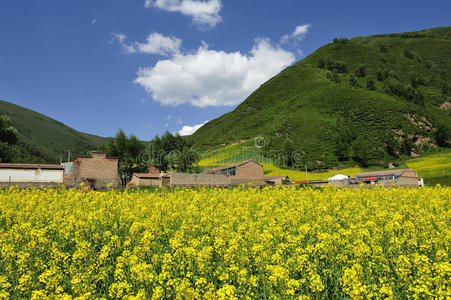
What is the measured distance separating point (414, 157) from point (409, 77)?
85720 mm

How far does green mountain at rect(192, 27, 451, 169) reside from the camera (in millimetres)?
100125

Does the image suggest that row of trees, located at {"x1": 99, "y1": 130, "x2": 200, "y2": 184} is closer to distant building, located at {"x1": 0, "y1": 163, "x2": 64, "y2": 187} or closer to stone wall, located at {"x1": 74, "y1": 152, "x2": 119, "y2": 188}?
stone wall, located at {"x1": 74, "y1": 152, "x2": 119, "y2": 188}

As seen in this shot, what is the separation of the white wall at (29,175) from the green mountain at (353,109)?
249 feet

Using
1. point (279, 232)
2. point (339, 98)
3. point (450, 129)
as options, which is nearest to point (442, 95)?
point (450, 129)

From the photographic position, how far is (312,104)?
443ft

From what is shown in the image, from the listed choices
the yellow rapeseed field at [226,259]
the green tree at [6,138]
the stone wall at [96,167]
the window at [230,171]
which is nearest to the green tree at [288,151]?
the window at [230,171]

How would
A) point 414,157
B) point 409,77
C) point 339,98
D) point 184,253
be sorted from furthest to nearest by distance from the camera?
point 409,77
point 339,98
point 414,157
point 184,253

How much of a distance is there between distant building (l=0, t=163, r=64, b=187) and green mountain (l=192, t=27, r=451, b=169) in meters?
76.1

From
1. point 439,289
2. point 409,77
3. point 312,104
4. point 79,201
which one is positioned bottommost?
point 439,289

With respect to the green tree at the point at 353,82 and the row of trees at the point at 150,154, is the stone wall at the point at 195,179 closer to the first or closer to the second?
the row of trees at the point at 150,154

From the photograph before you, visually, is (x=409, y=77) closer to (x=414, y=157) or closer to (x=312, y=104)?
(x=312, y=104)

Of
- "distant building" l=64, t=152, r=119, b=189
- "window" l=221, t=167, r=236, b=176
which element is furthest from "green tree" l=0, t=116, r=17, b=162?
"window" l=221, t=167, r=236, b=176

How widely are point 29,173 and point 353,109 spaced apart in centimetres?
12050

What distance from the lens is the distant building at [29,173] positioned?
Answer: 37.7 metres
